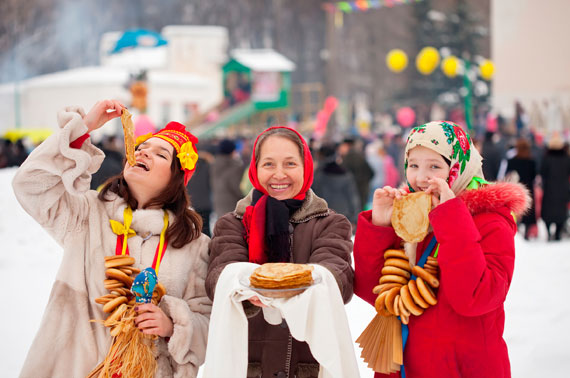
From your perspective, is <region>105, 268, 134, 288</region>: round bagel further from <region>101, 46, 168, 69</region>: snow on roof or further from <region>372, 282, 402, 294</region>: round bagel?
<region>101, 46, 168, 69</region>: snow on roof

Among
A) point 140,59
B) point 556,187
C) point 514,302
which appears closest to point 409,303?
point 514,302

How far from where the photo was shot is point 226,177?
780 cm

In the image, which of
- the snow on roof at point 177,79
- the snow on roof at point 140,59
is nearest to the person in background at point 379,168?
the snow on roof at point 177,79

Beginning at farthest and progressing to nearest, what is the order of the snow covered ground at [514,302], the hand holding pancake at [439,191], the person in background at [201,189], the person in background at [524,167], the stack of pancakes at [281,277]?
the person in background at [524,167] < the person in background at [201,189] < the snow covered ground at [514,302] < the hand holding pancake at [439,191] < the stack of pancakes at [281,277]

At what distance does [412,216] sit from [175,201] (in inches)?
36.2

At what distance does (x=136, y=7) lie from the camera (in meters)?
36.4

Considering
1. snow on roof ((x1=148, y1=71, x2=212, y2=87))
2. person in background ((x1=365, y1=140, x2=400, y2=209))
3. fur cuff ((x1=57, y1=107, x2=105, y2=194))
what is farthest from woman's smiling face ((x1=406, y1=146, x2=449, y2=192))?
snow on roof ((x1=148, y1=71, x2=212, y2=87))

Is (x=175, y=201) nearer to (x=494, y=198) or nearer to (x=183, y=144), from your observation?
(x=183, y=144)

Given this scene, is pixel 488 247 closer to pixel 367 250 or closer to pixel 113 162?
pixel 367 250

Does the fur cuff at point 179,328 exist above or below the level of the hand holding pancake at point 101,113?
below

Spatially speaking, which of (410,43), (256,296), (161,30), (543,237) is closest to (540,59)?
(543,237)

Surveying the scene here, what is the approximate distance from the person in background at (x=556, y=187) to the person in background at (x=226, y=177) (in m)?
4.58

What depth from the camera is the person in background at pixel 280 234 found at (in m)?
2.06

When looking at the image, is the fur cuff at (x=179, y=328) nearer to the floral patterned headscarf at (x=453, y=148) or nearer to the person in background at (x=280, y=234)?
the person in background at (x=280, y=234)
